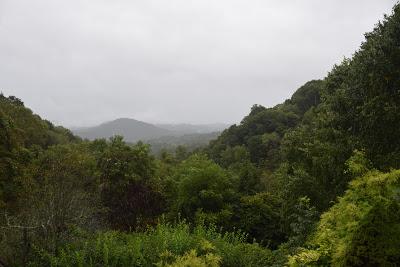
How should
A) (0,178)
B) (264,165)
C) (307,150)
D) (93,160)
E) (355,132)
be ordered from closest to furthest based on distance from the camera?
(355,132) → (307,150) → (0,178) → (93,160) → (264,165)

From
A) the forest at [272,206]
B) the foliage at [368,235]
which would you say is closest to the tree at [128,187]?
the forest at [272,206]

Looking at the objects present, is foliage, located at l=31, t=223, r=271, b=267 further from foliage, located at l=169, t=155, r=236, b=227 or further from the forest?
foliage, located at l=169, t=155, r=236, b=227

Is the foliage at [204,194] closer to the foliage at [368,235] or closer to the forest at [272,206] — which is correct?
the forest at [272,206]

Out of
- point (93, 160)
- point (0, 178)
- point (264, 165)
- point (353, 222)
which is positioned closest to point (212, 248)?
point (353, 222)

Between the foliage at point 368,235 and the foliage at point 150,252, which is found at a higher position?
the foliage at point 368,235

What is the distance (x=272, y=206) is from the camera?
24.3 meters

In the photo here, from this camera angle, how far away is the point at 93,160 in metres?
25.3

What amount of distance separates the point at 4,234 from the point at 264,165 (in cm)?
3505

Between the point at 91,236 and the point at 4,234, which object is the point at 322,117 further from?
the point at 4,234

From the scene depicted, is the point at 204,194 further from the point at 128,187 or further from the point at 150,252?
the point at 150,252

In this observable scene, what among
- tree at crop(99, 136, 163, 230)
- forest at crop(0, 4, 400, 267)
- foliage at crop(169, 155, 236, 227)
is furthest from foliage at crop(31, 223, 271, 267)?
tree at crop(99, 136, 163, 230)

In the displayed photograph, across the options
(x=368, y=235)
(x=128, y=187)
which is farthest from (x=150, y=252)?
(x=128, y=187)

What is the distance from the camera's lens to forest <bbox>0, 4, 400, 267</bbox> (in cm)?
595

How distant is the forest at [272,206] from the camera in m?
5.95
